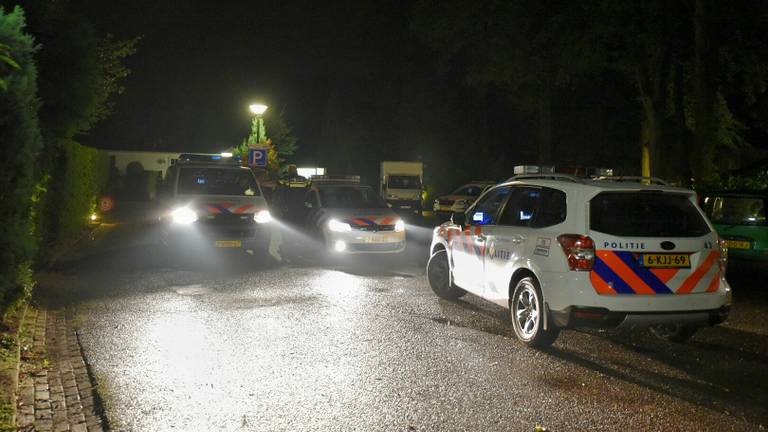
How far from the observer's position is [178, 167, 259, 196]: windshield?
1456 centimetres

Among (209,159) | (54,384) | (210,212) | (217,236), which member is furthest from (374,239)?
(54,384)

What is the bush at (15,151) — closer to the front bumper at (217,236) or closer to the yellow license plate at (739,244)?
the front bumper at (217,236)

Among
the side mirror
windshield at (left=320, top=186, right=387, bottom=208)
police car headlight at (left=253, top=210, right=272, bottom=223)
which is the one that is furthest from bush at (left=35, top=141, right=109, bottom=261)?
the side mirror

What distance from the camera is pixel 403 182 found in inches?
1467

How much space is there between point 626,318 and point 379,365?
227 centimetres

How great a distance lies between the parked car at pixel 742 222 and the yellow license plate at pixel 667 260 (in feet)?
18.0

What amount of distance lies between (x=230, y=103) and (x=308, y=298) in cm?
6869

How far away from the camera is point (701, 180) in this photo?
64.8 ft

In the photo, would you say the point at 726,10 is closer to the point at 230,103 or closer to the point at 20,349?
the point at 20,349

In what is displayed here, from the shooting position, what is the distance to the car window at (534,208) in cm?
739

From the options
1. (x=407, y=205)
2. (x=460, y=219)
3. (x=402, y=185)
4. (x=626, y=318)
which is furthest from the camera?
(x=402, y=185)

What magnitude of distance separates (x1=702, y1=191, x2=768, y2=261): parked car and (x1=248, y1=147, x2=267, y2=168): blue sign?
44.9 ft

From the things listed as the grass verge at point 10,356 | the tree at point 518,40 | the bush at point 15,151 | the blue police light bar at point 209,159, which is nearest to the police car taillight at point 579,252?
the grass verge at point 10,356

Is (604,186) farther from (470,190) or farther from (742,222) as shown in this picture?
(470,190)
